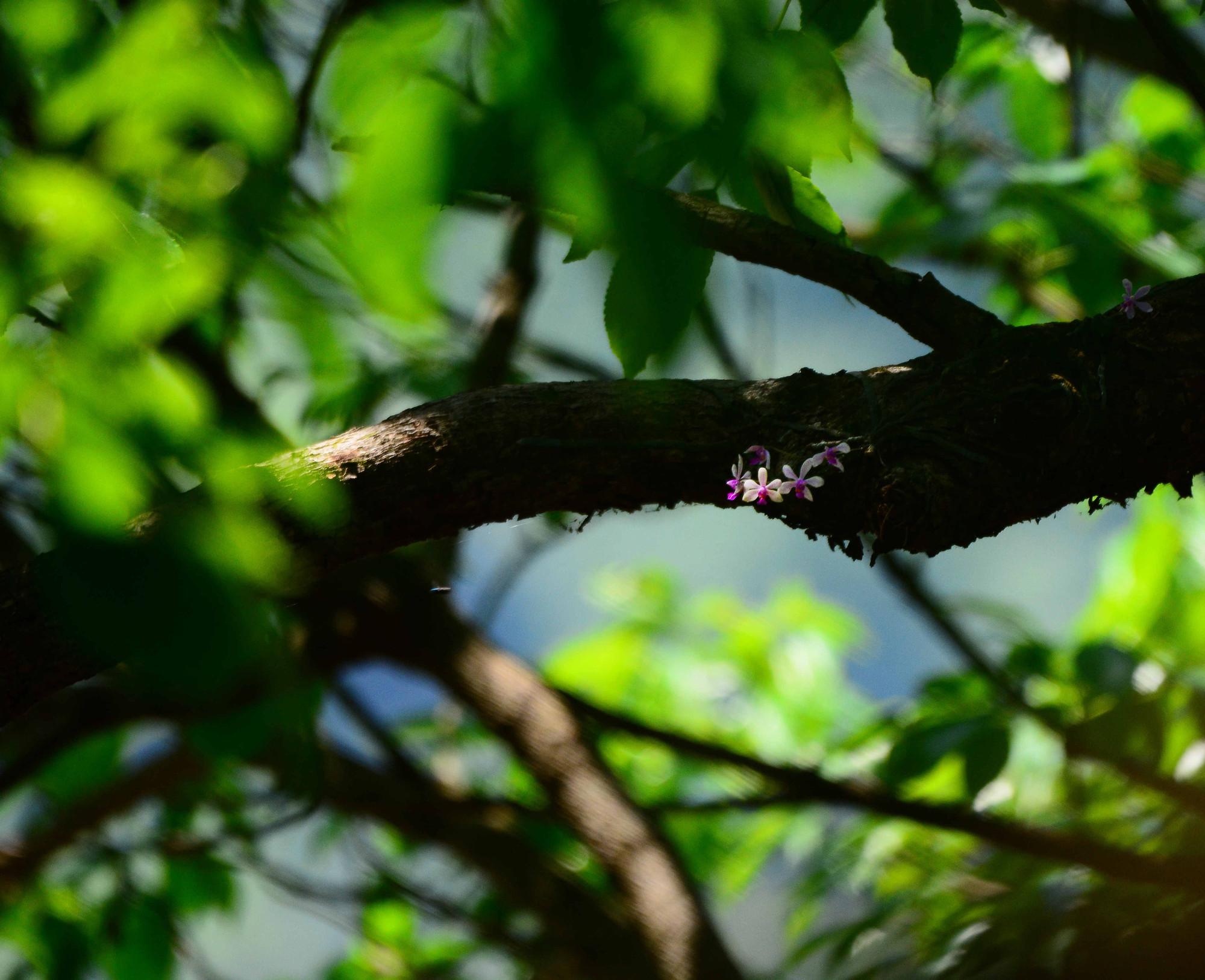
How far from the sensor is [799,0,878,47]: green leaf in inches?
23.3

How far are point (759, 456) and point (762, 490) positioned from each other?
3 centimetres

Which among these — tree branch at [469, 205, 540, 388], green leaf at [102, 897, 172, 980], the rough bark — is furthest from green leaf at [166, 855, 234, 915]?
the rough bark

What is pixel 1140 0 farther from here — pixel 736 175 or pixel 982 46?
pixel 982 46

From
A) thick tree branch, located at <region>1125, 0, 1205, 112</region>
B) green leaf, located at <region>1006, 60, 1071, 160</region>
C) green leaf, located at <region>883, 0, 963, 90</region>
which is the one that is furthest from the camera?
green leaf, located at <region>1006, 60, 1071, 160</region>

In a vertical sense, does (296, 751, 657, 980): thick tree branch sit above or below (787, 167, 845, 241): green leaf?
below

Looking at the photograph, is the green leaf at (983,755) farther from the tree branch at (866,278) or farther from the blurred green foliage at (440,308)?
the tree branch at (866,278)

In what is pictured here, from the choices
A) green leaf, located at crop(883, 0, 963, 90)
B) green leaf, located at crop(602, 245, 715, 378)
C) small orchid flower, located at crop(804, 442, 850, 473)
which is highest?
green leaf, located at crop(883, 0, 963, 90)

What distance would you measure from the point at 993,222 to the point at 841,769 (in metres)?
0.91

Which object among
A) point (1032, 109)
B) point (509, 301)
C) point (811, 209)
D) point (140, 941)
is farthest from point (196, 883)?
point (1032, 109)

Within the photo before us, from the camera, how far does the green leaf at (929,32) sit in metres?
0.56

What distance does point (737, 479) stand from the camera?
60 centimetres

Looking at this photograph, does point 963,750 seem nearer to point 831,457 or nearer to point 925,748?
point 925,748

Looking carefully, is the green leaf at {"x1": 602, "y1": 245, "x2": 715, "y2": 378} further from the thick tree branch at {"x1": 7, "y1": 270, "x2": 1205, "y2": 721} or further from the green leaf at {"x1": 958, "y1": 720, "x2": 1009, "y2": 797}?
the green leaf at {"x1": 958, "y1": 720, "x2": 1009, "y2": 797}

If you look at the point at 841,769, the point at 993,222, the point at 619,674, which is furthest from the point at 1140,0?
the point at 619,674
